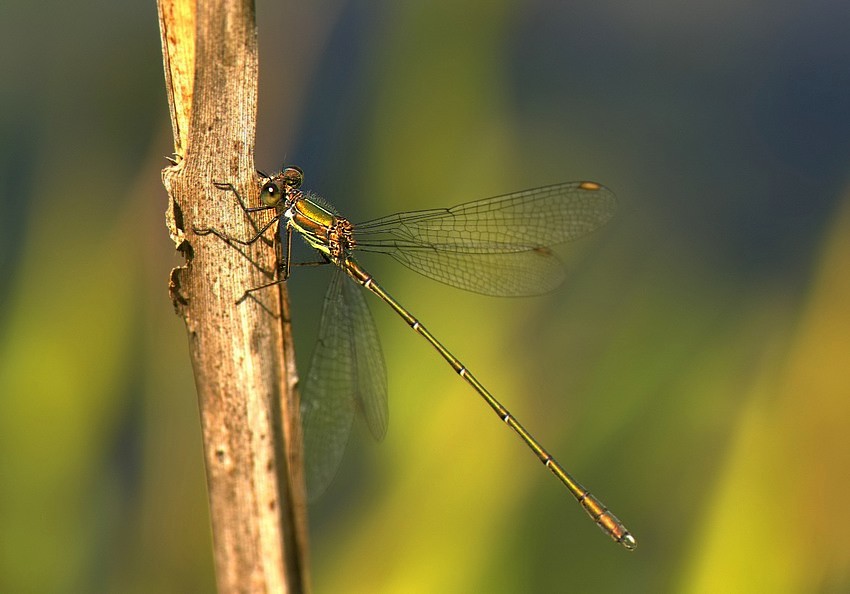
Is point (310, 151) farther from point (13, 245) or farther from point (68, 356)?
point (68, 356)

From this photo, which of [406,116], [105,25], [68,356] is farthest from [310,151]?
[68,356]

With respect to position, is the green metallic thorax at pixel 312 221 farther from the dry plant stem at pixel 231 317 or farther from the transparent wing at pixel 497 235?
the dry plant stem at pixel 231 317

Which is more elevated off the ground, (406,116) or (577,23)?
(577,23)

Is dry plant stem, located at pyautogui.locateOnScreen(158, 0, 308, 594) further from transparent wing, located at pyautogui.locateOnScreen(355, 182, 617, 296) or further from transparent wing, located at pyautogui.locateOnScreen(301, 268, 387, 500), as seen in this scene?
transparent wing, located at pyautogui.locateOnScreen(355, 182, 617, 296)

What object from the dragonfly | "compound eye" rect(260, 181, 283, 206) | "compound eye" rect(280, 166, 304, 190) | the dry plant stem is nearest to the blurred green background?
the dragonfly

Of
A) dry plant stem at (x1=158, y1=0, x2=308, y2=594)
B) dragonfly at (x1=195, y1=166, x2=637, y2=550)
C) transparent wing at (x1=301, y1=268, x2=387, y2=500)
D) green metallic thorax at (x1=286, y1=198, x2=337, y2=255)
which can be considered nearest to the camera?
dry plant stem at (x1=158, y1=0, x2=308, y2=594)

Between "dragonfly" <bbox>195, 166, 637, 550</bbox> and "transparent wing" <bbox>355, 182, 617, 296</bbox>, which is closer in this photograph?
"dragonfly" <bbox>195, 166, 637, 550</bbox>

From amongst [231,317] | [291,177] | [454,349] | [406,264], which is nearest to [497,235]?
[406,264]
